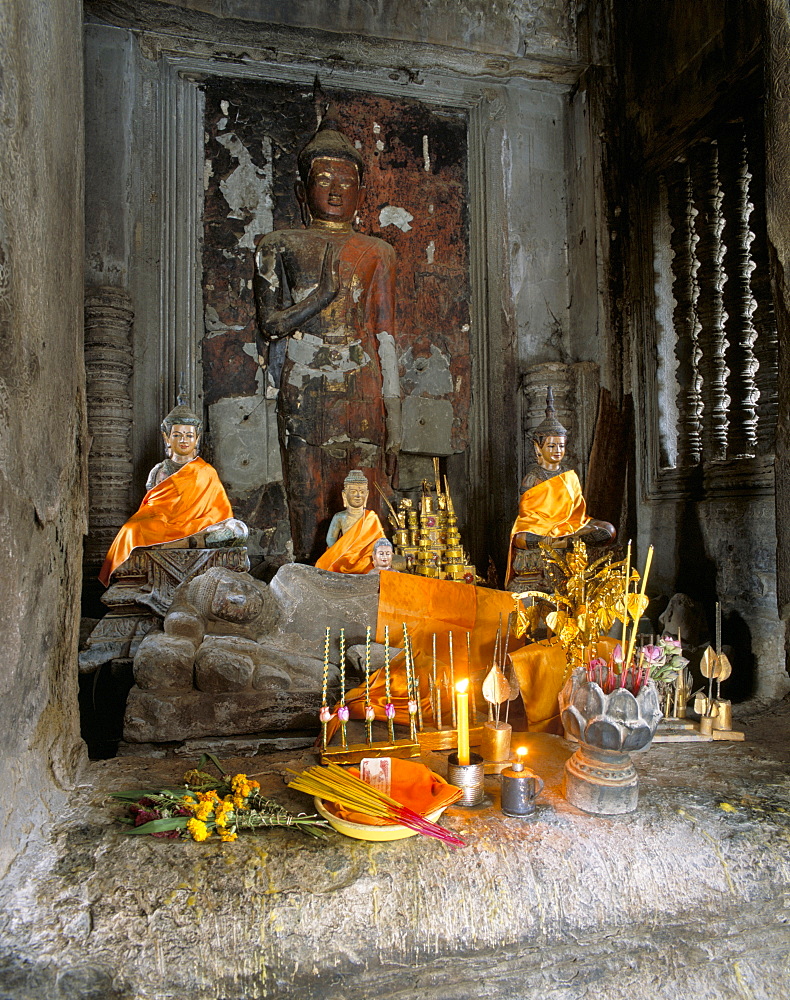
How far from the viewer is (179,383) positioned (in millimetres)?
6320

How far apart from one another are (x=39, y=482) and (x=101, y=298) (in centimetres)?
385

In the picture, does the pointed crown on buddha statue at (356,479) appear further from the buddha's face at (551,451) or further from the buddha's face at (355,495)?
the buddha's face at (551,451)

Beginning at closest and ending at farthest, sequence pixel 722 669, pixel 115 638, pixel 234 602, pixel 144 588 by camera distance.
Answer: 1. pixel 722 669
2. pixel 234 602
3. pixel 115 638
4. pixel 144 588

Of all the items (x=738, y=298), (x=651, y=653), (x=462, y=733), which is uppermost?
(x=738, y=298)

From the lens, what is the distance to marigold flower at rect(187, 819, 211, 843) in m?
2.26

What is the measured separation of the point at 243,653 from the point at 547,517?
2.53 metres

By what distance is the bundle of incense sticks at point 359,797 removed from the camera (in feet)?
7.29

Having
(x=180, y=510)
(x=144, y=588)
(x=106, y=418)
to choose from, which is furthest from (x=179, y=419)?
(x=144, y=588)

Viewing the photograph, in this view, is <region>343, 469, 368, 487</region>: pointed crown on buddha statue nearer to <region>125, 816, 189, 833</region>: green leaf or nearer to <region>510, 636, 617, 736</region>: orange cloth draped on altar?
<region>510, 636, 617, 736</region>: orange cloth draped on altar

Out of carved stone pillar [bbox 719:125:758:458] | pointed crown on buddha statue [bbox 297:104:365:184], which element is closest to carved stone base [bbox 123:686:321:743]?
carved stone pillar [bbox 719:125:758:458]

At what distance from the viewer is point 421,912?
80.9 inches

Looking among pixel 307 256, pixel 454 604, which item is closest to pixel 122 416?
pixel 307 256

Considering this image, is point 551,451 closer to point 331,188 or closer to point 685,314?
point 685,314

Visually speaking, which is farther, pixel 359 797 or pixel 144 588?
pixel 144 588
